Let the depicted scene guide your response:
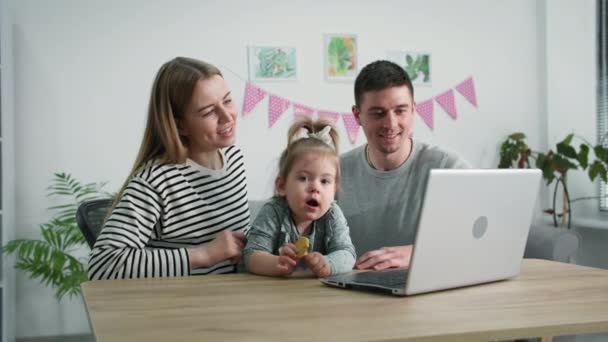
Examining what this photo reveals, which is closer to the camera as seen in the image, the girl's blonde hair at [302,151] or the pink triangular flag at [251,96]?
the girl's blonde hair at [302,151]

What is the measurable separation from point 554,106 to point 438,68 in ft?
2.74

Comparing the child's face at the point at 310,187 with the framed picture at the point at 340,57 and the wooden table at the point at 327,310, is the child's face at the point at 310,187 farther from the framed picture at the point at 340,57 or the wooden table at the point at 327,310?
the framed picture at the point at 340,57

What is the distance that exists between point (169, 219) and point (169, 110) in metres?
0.26

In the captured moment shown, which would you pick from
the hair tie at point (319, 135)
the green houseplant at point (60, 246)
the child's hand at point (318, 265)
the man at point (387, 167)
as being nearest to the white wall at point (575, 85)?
the man at point (387, 167)

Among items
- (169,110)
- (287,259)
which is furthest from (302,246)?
(169,110)

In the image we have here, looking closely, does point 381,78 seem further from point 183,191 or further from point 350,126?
point 350,126

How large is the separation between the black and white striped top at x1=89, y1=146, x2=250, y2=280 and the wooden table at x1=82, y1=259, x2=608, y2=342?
106 millimetres

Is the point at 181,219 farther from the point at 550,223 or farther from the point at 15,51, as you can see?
the point at 550,223

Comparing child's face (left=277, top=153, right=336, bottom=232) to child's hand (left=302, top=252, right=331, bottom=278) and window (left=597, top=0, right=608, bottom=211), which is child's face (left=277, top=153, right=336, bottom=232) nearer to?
child's hand (left=302, top=252, right=331, bottom=278)

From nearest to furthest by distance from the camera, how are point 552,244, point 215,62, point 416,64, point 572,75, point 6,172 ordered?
point 552,244 < point 6,172 < point 215,62 < point 416,64 < point 572,75

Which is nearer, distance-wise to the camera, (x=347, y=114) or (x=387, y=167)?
(x=387, y=167)

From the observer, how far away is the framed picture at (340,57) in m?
4.39

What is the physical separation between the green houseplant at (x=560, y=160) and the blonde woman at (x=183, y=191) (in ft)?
9.95

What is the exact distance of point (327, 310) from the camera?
3.73 ft
